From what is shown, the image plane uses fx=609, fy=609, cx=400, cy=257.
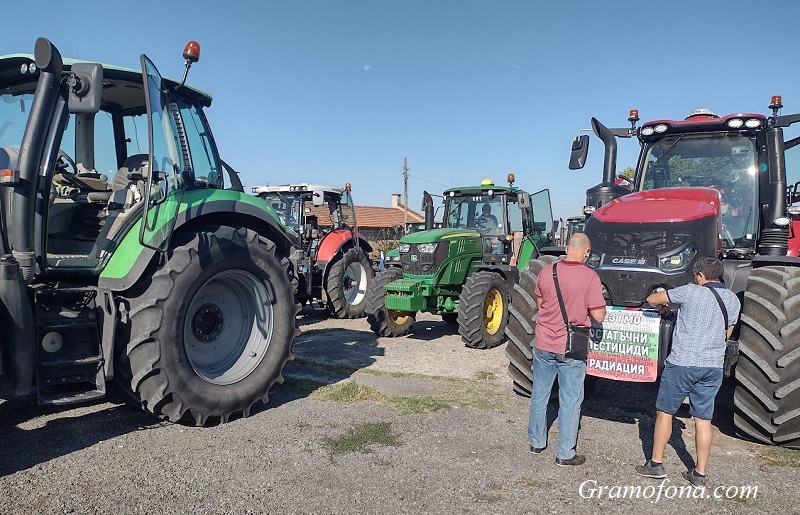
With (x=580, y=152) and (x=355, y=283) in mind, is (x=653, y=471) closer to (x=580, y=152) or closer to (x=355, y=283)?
(x=580, y=152)

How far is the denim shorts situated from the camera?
379 centimetres

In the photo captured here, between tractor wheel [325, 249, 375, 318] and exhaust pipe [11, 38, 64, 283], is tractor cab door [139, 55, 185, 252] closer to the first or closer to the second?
exhaust pipe [11, 38, 64, 283]

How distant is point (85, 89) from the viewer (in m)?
3.79

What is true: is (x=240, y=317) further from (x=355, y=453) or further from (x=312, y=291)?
(x=312, y=291)

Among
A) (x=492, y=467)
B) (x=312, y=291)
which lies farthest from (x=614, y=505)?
(x=312, y=291)

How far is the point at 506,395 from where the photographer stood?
226 inches

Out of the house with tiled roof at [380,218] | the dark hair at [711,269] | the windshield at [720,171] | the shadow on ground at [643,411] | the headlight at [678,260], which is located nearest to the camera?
the dark hair at [711,269]

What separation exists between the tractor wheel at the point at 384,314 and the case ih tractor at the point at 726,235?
3532 mm

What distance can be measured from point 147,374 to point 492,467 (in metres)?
2.40

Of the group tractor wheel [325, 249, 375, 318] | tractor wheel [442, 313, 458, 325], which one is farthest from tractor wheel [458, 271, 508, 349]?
tractor wheel [325, 249, 375, 318]

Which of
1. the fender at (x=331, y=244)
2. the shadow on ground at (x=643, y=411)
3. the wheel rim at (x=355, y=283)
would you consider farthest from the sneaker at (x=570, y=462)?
the wheel rim at (x=355, y=283)

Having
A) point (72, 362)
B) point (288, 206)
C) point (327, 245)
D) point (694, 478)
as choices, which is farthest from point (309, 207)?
point (694, 478)

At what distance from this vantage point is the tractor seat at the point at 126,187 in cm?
466

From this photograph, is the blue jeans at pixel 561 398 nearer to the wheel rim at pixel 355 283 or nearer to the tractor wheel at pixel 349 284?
the tractor wheel at pixel 349 284
